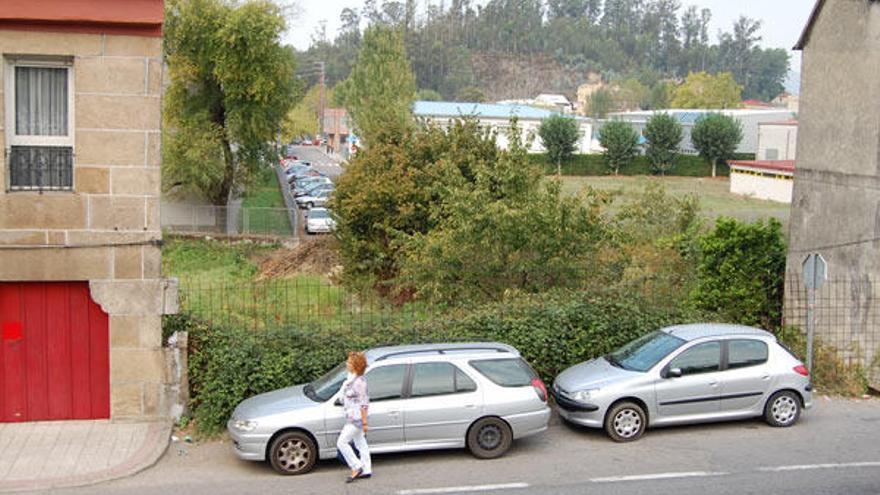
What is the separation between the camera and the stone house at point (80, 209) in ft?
40.8

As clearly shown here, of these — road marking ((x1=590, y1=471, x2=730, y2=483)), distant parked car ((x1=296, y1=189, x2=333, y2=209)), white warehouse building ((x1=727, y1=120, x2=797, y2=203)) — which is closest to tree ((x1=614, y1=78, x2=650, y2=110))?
white warehouse building ((x1=727, y1=120, x2=797, y2=203))

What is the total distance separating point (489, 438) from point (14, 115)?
24.7 feet

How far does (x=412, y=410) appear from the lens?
11578mm

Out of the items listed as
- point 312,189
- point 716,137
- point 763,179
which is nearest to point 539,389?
point 312,189

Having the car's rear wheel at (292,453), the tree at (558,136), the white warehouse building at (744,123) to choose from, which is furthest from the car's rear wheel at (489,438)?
the white warehouse building at (744,123)

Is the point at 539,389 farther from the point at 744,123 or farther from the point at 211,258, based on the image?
Answer: the point at 744,123

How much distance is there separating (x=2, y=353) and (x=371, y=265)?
625 inches

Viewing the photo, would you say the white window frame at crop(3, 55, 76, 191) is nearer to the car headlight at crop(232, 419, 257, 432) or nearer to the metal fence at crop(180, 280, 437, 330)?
the metal fence at crop(180, 280, 437, 330)

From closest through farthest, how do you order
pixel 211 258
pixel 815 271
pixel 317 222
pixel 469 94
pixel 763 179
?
pixel 815 271
pixel 211 258
pixel 317 222
pixel 763 179
pixel 469 94

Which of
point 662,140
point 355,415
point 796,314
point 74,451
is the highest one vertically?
point 662,140

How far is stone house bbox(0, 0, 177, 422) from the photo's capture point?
1245cm

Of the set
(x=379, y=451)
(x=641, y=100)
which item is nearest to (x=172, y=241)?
(x=379, y=451)

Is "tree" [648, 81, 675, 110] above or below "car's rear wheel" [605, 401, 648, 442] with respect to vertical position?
above

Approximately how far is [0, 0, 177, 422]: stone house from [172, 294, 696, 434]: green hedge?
87 centimetres
